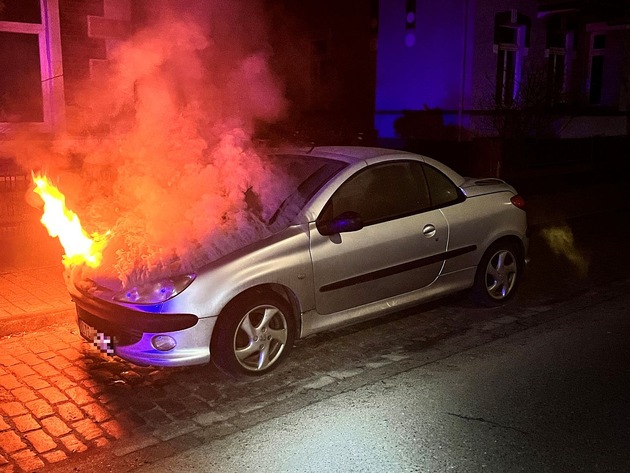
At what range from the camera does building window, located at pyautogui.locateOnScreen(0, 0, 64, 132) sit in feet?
28.2

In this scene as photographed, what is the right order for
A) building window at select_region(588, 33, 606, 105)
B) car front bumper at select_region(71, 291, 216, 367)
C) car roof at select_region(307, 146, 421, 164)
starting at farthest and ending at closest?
1. building window at select_region(588, 33, 606, 105)
2. car roof at select_region(307, 146, 421, 164)
3. car front bumper at select_region(71, 291, 216, 367)

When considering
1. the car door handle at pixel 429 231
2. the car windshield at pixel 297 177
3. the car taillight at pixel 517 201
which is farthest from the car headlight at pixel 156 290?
the car taillight at pixel 517 201

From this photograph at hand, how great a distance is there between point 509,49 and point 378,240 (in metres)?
12.5

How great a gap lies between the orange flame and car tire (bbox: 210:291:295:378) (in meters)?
1.10

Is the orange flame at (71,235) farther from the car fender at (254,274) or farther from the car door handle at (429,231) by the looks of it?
the car door handle at (429,231)

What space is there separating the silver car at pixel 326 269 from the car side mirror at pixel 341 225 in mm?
11

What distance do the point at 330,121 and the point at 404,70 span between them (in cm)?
247

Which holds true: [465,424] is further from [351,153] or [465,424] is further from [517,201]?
[517,201]

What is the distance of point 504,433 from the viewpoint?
390 cm

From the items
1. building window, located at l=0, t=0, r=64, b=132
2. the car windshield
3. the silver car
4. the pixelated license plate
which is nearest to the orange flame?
A: the silver car

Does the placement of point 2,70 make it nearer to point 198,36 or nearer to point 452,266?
point 198,36

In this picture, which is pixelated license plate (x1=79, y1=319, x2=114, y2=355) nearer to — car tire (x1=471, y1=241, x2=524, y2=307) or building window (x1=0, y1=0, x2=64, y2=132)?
car tire (x1=471, y1=241, x2=524, y2=307)

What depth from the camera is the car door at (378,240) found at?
4.96 metres

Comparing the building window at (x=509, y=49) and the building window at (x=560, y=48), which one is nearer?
A: the building window at (x=509, y=49)
